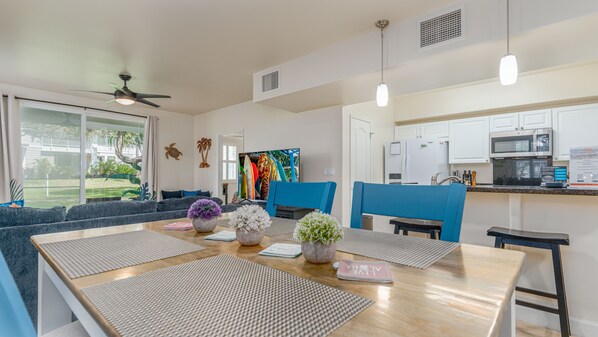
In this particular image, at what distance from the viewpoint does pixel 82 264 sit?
0.87m

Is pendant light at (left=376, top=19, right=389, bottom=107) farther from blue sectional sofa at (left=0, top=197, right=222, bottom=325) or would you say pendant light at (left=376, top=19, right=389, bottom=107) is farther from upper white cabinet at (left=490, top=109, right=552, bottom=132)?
upper white cabinet at (left=490, top=109, right=552, bottom=132)

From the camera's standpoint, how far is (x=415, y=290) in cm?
67

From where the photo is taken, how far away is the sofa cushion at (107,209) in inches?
89.4

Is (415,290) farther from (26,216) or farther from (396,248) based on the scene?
(26,216)

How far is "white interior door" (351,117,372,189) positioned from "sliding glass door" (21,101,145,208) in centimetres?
433

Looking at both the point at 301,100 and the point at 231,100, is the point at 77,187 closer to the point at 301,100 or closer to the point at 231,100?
the point at 231,100

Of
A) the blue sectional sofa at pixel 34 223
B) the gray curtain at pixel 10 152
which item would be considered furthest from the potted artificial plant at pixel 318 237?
the gray curtain at pixel 10 152

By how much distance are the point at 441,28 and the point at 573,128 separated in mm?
2914

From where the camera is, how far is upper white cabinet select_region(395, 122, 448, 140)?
15.8 feet

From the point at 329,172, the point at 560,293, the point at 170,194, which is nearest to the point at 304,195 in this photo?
the point at 560,293

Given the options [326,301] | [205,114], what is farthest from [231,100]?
[326,301]

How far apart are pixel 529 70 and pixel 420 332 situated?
8.86 ft

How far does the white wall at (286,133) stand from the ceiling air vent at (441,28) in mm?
1725

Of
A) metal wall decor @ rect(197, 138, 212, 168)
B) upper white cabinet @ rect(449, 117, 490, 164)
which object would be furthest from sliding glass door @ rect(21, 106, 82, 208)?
upper white cabinet @ rect(449, 117, 490, 164)
